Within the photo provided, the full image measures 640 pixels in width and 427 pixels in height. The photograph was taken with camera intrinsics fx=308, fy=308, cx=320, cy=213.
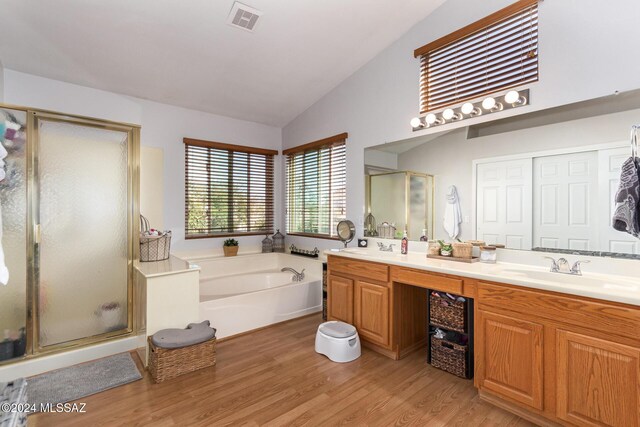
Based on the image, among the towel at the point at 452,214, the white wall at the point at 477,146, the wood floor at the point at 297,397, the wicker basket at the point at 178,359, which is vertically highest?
the white wall at the point at 477,146

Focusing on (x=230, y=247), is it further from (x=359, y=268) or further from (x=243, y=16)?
(x=243, y=16)

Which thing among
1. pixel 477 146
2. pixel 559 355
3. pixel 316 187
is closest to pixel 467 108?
pixel 477 146

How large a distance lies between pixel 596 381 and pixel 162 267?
10.1 feet

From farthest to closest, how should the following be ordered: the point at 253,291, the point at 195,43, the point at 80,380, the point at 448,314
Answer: the point at 253,291 → the point at 195,43 → the point at 448,314 → the point at 80,380

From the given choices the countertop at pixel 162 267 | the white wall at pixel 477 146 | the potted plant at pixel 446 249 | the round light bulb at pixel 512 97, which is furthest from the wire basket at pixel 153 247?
the round light bulb at pixel 512 97

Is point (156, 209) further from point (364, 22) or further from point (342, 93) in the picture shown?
point (364, 22)

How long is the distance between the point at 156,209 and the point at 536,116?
3972mm

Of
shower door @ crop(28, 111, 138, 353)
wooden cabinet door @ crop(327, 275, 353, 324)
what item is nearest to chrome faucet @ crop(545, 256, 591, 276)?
wooden cabinet door @ crop(327, 275, 353, 324)

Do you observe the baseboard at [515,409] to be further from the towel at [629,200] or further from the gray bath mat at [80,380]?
the gray bath mat at [80,380]

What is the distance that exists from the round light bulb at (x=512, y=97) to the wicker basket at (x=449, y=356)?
1904 mm

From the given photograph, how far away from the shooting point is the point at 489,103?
8.05ft

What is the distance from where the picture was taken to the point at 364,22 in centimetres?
285

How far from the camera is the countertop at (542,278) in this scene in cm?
154

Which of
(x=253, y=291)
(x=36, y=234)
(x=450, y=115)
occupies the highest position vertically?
(x=450, y=115)
